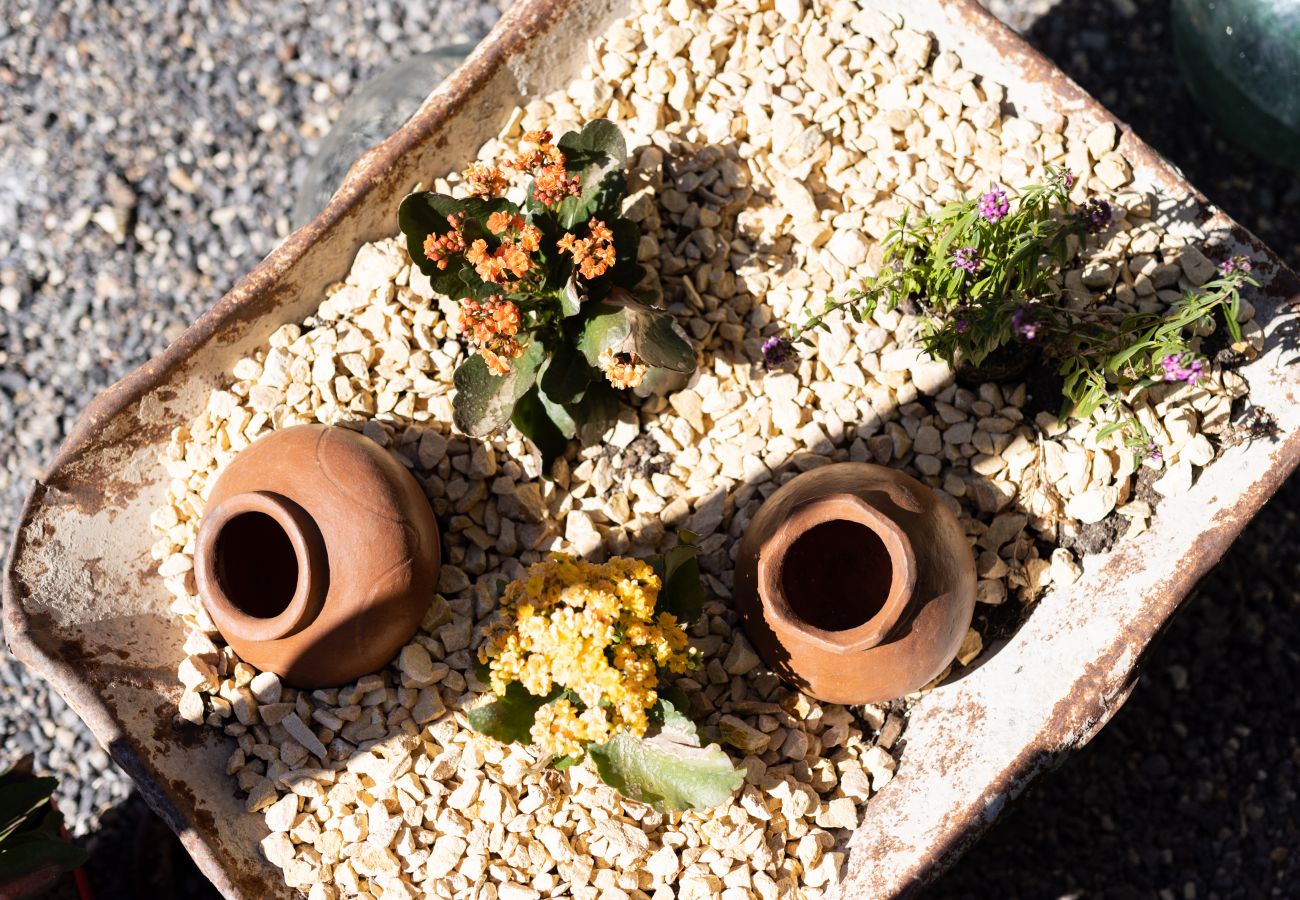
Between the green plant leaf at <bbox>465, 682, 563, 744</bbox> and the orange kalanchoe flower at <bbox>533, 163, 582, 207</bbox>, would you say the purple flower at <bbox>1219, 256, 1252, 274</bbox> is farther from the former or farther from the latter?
the green plant leaf at <bbox>465, 682, 563, 744</bbox>

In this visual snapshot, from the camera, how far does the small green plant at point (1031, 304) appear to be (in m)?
2.01

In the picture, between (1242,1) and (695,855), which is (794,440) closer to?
(695,855)

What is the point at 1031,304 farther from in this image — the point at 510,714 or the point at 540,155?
the point at 510,714

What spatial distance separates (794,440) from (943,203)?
56 centimetres

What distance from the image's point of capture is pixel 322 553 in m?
1.97

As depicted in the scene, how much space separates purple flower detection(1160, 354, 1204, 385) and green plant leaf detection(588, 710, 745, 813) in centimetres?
99

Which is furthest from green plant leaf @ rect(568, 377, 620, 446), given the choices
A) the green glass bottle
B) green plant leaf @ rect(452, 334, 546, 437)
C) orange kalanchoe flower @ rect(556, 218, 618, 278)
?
the green glass bottle

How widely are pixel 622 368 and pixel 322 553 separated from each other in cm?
60

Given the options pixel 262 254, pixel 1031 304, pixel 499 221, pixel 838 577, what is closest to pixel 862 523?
pixel 838 577

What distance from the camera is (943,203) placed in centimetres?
231

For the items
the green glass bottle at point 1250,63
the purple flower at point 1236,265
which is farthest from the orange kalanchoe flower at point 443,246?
the green glass bottle at point 1250,63

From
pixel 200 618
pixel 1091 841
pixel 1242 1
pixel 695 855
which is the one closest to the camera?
pixel 695 855

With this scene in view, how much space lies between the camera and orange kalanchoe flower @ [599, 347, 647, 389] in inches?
76.9

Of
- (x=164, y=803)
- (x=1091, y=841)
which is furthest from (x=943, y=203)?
(x=164, y=803)
